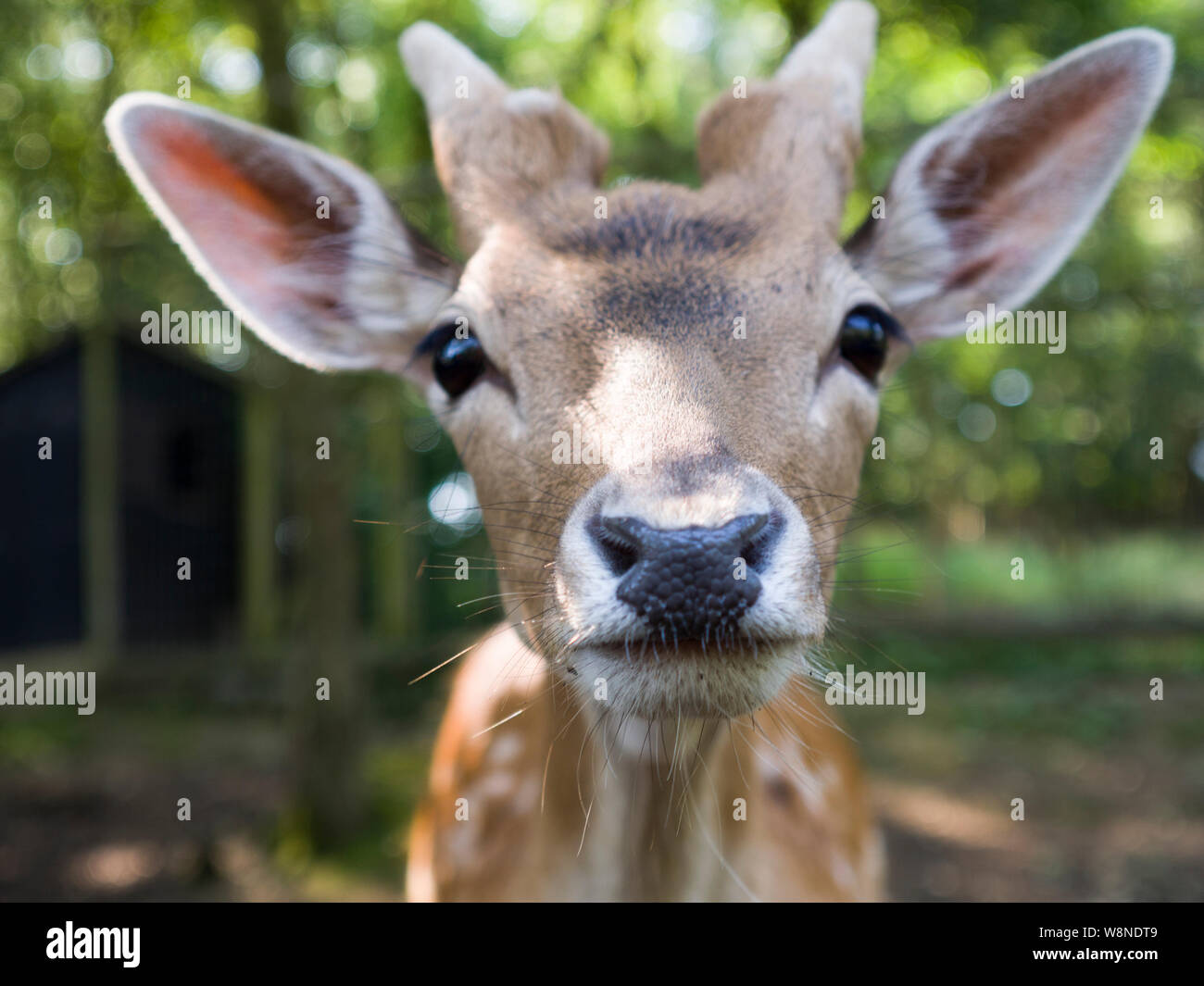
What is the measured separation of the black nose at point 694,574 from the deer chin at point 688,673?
0.27 ft

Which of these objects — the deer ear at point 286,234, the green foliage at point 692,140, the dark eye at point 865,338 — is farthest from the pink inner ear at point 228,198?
the green foliage at point 692,140

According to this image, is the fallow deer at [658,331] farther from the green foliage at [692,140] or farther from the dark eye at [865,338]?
the green foliage at [692,140]

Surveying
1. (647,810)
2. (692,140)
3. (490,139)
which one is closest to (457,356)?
(490,139)

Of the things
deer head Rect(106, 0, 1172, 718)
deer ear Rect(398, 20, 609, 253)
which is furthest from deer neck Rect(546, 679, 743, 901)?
deer ear Rect(398, 20, 609, 253)

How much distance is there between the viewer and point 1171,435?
10.1 m

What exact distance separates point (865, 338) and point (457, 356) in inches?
47.6

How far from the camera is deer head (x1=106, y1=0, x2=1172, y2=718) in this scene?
1.96 m

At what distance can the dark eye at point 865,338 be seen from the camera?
2.74 meters
